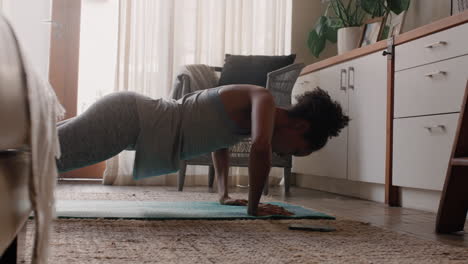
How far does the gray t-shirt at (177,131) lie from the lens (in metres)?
1.86

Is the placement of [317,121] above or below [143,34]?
below

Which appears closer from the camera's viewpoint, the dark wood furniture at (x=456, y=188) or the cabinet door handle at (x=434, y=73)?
the dark wood furniture at (x=456, y=188)

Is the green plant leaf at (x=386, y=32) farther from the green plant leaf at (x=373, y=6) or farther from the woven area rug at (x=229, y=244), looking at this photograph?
the woven area rug at (x=229, y=244)

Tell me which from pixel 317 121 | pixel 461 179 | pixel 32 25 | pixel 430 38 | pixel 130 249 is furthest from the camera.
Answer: pixel 32 25

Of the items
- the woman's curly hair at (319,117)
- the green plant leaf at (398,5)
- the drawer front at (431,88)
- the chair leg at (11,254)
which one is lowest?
the chair leg at (11,254)

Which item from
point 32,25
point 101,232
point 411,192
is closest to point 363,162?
point 411,192

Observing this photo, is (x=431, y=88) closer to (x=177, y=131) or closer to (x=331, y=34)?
(x=177, y=131)

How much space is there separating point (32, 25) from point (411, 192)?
2833mm

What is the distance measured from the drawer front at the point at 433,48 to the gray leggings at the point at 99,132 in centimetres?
137

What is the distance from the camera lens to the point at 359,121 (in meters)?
3.02

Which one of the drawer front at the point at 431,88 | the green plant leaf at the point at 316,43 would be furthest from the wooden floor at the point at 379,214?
the green plant leaf at the point at 316,43

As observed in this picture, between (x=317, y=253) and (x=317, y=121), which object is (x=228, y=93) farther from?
(x=317, y=253)

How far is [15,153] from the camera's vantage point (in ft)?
1.56

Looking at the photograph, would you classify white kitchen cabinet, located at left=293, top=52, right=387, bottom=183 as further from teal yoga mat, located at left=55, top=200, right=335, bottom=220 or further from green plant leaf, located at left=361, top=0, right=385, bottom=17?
teal yoga mat, located at left=55, top=200, right=335, bottom=220
